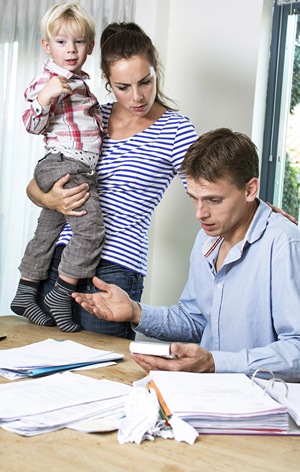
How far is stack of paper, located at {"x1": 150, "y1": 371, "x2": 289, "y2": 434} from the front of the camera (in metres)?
1.25

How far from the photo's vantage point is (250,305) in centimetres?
183

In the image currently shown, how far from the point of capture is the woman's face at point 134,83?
2.21 metres

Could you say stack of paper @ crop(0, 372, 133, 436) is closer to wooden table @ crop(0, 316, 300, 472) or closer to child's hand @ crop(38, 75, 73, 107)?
wooden table @ crop(0, 316, 300, 472)

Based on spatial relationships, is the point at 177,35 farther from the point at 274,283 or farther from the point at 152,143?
the point at 274,283

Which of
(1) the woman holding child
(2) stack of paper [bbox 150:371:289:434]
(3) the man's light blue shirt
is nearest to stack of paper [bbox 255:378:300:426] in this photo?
(2) stack of paper [bbox 150:371:289:434]

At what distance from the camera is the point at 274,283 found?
5.84 feet

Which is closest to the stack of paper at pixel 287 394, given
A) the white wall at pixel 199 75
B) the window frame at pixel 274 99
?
the white wall at pixel 199 75

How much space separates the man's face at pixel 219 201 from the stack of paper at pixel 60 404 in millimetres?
521

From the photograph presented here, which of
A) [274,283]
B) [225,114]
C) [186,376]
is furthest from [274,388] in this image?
[225,114]

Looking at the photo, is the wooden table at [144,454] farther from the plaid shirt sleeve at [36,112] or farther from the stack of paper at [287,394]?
the plaid shirt sleeve at [36,112]

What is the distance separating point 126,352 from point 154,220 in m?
1.53

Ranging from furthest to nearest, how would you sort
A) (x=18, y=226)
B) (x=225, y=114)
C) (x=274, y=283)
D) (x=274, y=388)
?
(x=18, y=226) → (x=225, y=114) → (x=274, y=283) → (x=274, y=388)

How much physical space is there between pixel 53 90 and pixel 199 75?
3.76 feet

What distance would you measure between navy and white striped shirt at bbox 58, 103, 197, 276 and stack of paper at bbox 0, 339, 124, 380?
431 mm
